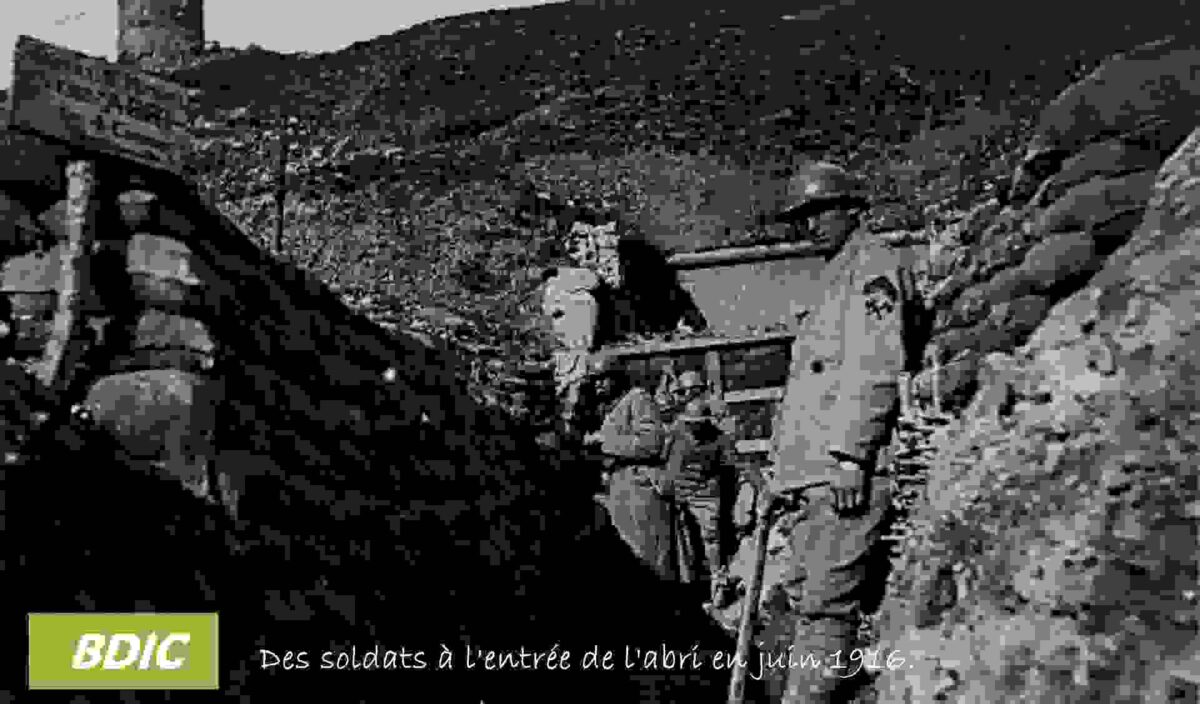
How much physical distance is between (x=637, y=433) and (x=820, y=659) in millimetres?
3893

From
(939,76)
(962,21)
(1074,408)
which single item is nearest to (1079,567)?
(1074,408)

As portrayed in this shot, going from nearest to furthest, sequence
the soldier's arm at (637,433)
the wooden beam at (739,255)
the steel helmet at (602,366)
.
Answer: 1. the soldier's arm at (637,433)
2. the steel helmet at (602,366)
3. the wooden beam at (739,255)

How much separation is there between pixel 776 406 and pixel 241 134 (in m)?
11.2

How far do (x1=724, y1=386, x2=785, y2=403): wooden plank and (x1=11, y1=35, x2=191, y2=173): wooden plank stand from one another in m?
6.53

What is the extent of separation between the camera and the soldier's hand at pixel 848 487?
486 centimetres

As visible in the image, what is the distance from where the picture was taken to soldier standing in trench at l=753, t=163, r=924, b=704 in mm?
4805

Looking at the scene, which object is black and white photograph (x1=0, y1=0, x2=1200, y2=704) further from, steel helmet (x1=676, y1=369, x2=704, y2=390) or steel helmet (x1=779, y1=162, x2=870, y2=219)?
steel helmet (x1=676, y1=369, x2=704, y2=390)

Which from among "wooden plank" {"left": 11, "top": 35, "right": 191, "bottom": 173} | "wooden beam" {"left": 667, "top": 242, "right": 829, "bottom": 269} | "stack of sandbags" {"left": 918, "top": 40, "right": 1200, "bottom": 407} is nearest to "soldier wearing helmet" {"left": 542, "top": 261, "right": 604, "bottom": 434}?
"wooden beam" {"left": 667, "top": 242, "right": 829, "bottom": 269}

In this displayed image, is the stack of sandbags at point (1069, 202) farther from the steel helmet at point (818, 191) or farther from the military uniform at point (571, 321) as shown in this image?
the military uniform at point (571, 321)

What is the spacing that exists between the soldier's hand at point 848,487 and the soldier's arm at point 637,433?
3421 mm

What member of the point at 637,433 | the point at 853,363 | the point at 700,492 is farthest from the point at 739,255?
the point at 853,363

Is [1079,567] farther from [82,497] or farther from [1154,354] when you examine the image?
[82,497]

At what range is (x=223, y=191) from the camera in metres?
17.1

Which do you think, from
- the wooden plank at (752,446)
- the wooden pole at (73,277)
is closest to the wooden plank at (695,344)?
the wooden plank at (752,446)
